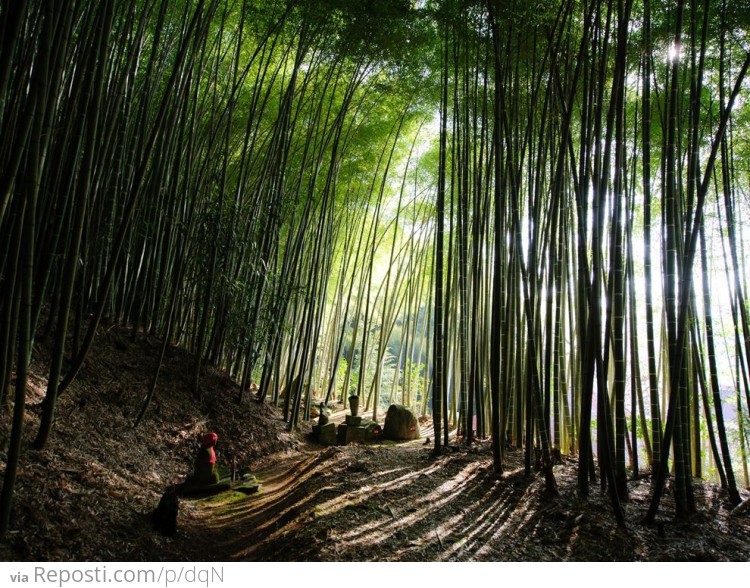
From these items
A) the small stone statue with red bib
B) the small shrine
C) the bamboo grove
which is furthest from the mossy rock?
the small shrine

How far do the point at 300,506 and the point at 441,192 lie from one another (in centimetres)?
224

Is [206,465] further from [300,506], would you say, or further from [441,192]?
[441,192]

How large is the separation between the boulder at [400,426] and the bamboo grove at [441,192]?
30.4 inches

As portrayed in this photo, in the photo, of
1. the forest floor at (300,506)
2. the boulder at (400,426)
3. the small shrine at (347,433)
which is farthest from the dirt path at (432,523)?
the boulder at (400,426)

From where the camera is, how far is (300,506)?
212cm

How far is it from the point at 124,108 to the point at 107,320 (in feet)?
5.35

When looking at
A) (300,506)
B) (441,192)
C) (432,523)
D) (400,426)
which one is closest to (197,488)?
(300,506)

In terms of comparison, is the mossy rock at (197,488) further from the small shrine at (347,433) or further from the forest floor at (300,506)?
the small shrine at (347,433)

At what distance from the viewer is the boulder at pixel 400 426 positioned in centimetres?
471

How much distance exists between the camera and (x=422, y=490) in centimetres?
238

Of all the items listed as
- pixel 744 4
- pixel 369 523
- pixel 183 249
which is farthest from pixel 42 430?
pixel 744 4

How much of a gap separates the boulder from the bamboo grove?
0.77m

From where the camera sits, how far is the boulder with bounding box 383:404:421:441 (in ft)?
15.5

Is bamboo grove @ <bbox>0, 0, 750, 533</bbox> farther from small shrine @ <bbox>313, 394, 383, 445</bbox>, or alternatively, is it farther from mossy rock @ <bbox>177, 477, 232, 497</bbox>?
mossy rock @ <bbox>177, 477, 232, 497</bbox>
